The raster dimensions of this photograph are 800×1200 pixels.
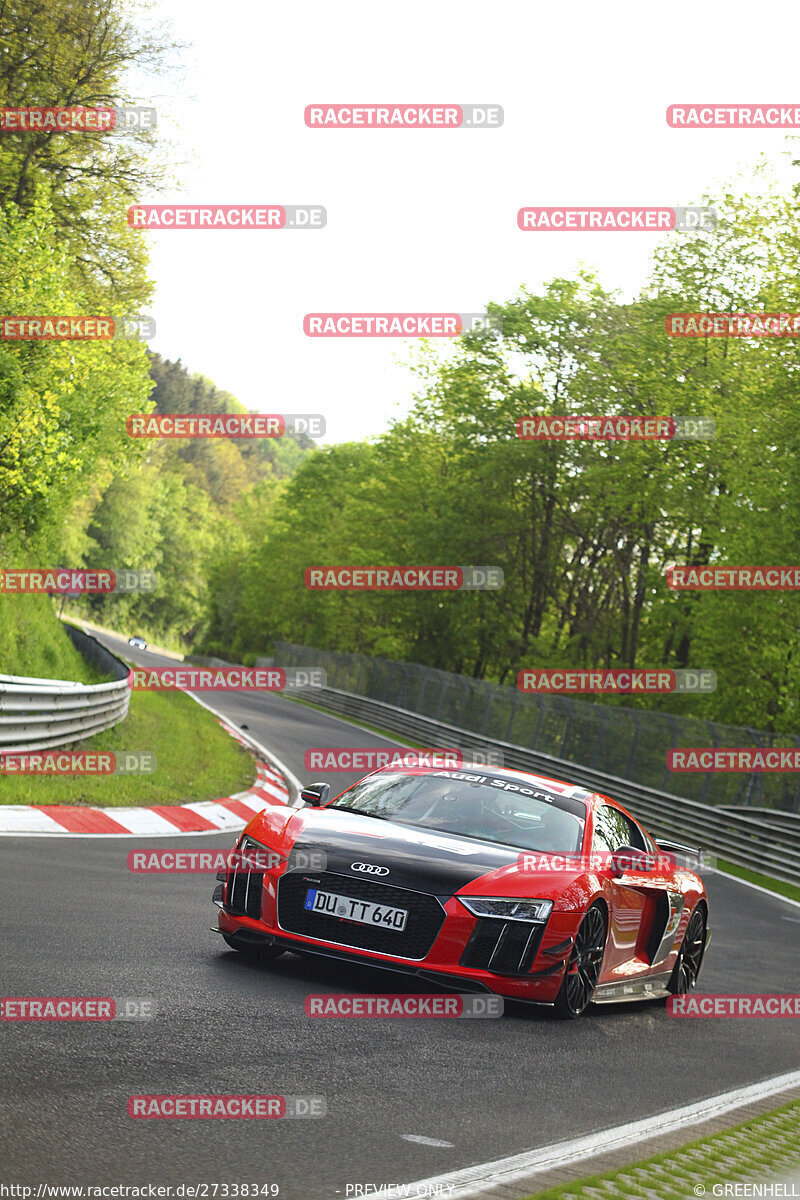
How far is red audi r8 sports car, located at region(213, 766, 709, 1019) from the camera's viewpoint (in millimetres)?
6859

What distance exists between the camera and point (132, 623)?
13338cm

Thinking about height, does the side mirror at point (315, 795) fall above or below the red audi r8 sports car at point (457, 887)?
above

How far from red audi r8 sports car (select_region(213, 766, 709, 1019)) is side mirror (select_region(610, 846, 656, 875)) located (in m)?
0.01

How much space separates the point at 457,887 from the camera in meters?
6.89

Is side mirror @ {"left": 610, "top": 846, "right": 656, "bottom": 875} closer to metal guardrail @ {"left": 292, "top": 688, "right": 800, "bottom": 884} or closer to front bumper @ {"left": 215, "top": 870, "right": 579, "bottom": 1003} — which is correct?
front bumper @ {"left": 215, "top": 870, "right": 579, "bottom": 1003}

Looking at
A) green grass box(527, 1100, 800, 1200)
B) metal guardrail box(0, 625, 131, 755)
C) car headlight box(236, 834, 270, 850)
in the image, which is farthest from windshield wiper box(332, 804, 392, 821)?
metal guardrail box(0, 625, 131, 755)

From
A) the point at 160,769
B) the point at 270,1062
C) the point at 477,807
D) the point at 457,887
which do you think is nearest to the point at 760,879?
the point at 160,769

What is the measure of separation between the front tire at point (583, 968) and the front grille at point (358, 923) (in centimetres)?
87

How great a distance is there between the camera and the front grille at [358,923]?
6832 mm

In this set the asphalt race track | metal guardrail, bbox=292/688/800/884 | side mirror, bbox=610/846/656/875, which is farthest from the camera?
metal guardrail, bbox=292/688/800/884

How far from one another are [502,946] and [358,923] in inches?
29.5

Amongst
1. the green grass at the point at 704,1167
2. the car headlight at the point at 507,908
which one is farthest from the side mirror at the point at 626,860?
the green grass at the point at 704,1167

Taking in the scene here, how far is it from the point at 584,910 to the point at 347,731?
1270 inches

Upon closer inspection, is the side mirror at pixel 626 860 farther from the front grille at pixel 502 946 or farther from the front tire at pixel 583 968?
the front grille at pixel 502 946
